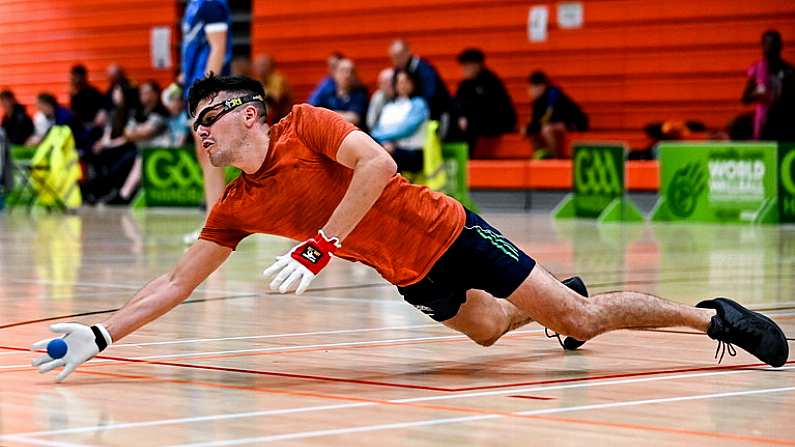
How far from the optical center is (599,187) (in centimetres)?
1691

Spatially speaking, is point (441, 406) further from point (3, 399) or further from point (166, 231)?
point (166, 231)

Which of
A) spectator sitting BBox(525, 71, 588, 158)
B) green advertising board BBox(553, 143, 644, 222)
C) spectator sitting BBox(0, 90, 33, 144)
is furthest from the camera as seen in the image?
spectator sitting BBox(0, 90, 33, 144)

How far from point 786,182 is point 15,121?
39.4ft

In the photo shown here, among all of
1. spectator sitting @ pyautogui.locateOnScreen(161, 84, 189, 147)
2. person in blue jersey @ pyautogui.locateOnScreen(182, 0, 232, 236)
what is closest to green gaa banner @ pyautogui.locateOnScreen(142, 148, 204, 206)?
spectator sitting @ pyautogui.locateOnScreen(161, 84, 189, 147)

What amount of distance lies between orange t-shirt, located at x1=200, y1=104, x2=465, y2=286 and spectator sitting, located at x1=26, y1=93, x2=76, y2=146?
53.5 ft

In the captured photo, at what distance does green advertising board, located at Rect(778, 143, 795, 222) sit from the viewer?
15031mm

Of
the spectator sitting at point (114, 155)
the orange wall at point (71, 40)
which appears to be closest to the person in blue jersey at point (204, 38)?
the spectator sitting at point (114, 155)

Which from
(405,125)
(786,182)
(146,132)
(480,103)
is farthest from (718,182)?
(146,132)

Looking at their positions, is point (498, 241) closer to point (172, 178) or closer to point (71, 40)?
point (172, 178)

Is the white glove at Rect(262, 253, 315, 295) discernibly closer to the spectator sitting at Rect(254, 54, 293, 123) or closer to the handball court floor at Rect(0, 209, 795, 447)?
the handball court floor at Rect(0, 209, 795, 447)

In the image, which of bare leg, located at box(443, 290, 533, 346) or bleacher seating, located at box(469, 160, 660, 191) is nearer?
bare leg, located at box(443, 290, 533, 346)

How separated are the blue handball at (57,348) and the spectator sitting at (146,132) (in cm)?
1596

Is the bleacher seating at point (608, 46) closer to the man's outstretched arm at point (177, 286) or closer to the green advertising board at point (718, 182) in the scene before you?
the green advertising board at point (718, 182)

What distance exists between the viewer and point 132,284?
9102mm
